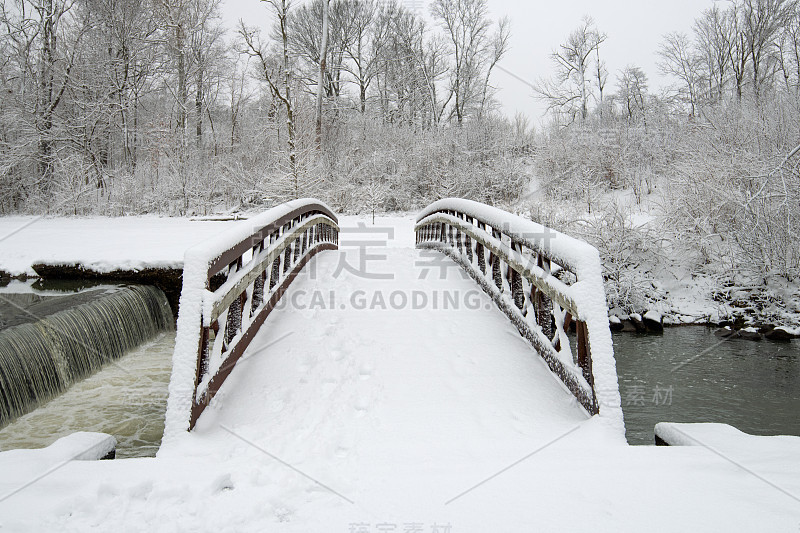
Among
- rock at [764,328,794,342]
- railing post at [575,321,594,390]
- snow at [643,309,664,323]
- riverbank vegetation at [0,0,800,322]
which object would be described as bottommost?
rock at [764,328,794,342]

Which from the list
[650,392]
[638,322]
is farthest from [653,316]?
[650,392]

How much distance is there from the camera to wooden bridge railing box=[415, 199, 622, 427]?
312 cm

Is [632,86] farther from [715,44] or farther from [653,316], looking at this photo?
[653,316]

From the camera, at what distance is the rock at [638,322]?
35.9 ft

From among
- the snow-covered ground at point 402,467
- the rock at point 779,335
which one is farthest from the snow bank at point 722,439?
the rock at point 779,335

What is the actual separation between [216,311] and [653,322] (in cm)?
1044

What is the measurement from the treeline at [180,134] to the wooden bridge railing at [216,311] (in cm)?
1565

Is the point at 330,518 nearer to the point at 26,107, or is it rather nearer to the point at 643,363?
the point at 643,363

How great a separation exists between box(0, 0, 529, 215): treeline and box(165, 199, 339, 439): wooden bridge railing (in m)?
15.6

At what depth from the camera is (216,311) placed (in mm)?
3400

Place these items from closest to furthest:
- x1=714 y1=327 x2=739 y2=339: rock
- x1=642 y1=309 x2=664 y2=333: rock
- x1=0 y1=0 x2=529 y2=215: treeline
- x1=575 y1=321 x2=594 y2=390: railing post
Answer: x1=575 y1=321 x2=594 y2=390: railing post, x1=714 y1=327 x2=739 y2=339: rock, x1=642 y1=309 x2=664 y2=333: rock, x1=0 y1=0 x2=529 y2=215: treeline

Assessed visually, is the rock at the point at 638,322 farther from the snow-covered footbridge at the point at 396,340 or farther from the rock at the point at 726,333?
the snow-covered footbridge at the point at 396,340

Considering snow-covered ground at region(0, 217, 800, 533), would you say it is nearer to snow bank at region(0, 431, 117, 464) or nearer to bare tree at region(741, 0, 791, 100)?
snow bank at region(0, 431, 117, 464)

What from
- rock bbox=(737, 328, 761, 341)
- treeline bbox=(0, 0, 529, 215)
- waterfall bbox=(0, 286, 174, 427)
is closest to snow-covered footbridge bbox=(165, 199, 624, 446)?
waterfall bbox=(0, 286, 174, 427)
